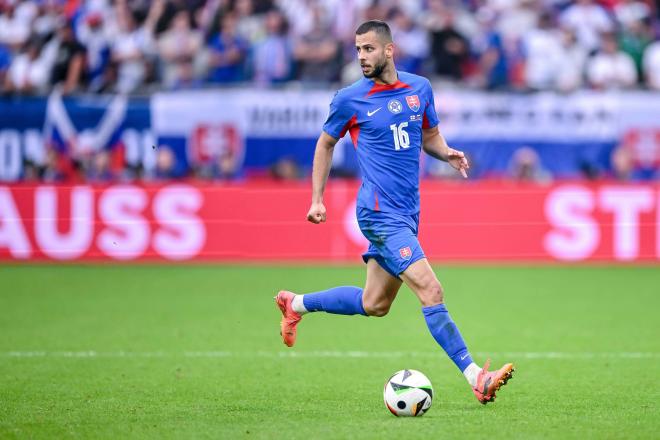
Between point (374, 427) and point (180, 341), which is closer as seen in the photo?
point (374, 427)

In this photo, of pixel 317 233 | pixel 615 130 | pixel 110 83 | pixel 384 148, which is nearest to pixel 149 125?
pixel 110 83

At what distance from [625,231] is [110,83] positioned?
8644 mm

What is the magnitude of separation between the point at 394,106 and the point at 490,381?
1.83m

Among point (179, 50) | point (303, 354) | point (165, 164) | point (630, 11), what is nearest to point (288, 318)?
point (303, 354)

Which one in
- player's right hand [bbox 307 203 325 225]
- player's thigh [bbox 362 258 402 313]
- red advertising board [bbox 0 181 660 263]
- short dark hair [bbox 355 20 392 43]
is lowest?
red advertising board [bbox 0 181 660 263]

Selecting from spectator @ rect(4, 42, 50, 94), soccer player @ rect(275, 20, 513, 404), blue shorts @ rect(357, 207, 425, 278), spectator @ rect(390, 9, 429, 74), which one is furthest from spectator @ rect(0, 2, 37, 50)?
blue shorts @ rect(357, 207, 425, 278)

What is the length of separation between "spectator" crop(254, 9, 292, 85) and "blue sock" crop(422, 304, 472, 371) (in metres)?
12.3

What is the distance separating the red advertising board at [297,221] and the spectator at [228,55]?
294cm

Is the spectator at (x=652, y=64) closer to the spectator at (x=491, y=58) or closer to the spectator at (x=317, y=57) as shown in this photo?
the spectator at (x=491, y=58)

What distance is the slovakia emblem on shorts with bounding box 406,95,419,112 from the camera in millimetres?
7598

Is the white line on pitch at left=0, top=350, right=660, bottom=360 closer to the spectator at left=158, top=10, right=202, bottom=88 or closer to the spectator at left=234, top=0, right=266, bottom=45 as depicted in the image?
the spectator at left=158, top=10, right=202, bottom=88

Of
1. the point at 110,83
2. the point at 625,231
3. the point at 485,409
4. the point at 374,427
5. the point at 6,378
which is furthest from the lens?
the point at 110,83

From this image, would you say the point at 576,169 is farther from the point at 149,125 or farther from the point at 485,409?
the point at 485,409

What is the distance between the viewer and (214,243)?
1733 cm
